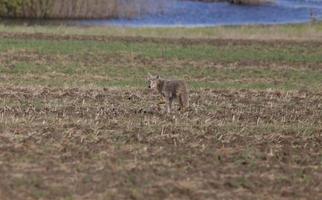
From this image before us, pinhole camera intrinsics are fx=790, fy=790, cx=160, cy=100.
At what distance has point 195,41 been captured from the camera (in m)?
32.1

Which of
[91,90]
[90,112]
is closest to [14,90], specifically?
[91,90]

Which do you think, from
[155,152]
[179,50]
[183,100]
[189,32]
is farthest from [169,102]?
[189,32]

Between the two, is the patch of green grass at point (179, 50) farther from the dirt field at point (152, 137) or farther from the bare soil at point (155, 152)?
the bare soil at point (155, 152)

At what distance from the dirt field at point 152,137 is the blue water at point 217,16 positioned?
27075 mm

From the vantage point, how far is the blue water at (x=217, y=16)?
49281 millimetres

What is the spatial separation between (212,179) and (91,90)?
8.35 meters

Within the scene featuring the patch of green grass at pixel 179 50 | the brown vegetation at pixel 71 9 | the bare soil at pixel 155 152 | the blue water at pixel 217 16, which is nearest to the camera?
the bare soil at pixel 155 152

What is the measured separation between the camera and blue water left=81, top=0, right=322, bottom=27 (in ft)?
162

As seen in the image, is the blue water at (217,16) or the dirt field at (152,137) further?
the blue water at (217,16)

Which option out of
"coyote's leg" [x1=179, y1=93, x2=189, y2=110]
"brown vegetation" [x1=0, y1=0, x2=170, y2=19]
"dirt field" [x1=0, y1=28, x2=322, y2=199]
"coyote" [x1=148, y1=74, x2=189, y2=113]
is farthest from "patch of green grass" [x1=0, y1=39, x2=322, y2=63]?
"brown vegetation" [x1=0, y1=0, x2=170, y2=19]

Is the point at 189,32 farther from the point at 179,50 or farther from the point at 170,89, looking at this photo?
the point at 170,89

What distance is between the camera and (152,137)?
10.8 m

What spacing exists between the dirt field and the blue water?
88.8ft

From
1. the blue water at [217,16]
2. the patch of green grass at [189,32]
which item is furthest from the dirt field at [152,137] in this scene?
the blue water at [217,16]
